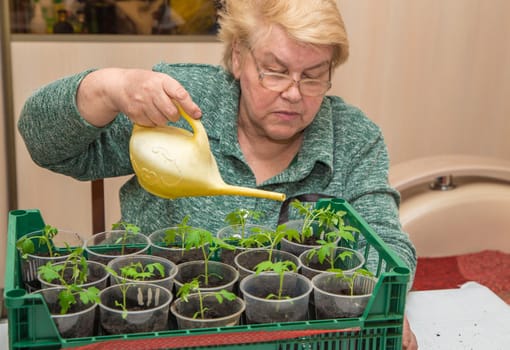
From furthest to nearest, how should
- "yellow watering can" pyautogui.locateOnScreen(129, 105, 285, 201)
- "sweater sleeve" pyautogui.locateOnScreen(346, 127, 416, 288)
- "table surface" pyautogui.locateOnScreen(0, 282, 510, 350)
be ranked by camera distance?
"sweater sleeve" pyautogui.locateOnScreen(346, 127, 416, 288), "table surface" pyautogui.locateOnScreen(0, 282, 510, 350), "yellow watering can" pyautogui.locateOnScreen(129, 105, 285, 201)

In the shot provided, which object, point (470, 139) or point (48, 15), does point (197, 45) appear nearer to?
point (48, 15)

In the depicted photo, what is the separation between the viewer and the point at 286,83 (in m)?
1.35

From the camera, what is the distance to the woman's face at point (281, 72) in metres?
1.33

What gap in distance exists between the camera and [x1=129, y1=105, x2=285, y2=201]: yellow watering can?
0.90 m

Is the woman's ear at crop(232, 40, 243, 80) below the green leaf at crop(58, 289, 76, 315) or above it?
above

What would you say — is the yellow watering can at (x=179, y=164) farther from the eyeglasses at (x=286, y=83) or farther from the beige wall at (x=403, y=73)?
the beige wall at (x=403, y=73)

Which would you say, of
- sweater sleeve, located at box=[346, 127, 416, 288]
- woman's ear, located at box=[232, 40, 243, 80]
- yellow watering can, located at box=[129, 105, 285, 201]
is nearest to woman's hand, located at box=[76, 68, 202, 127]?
yellow watering can, located at box=[129, 105, 285, 201]

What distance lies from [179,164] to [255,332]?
0.28 m

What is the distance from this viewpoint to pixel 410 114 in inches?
113

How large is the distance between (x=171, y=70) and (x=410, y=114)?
1.66 meters

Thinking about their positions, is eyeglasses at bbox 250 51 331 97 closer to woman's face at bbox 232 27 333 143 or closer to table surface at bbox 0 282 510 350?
woman's face at bbox 232 27 333 143

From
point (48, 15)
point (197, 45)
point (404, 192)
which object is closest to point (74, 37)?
point (48, 15)

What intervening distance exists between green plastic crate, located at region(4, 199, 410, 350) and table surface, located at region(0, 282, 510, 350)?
37cm

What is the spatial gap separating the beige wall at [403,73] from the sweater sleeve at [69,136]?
1.11 meters
